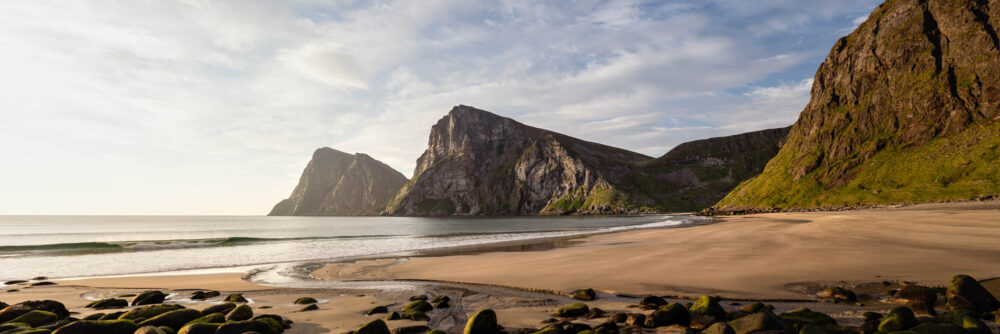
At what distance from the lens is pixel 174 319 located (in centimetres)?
1073

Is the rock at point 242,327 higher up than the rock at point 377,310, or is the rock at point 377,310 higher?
the rock at point 242,327

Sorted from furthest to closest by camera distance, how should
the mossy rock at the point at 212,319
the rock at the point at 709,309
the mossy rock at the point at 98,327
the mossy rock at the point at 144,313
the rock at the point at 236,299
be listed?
the rock at the point at 236,299 → the mossy rock at the point at 144,313 → the mossy rock at the point at 212,319 → the rock at the point at 709,309 → the mossy rock at the point at 98,327

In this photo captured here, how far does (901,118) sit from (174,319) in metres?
163

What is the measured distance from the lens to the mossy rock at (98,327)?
9.30m

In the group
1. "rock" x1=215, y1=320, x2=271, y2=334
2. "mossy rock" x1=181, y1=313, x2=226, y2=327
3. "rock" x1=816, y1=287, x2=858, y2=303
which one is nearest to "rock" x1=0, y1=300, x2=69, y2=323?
"mossy rock" x1=181, y1=313, x2=226, y2=327

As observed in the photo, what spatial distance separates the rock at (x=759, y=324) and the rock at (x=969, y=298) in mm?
5950

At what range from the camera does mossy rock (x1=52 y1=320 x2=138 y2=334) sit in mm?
9300

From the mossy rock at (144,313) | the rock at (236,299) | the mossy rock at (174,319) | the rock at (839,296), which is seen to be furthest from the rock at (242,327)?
the rock at (839,296)

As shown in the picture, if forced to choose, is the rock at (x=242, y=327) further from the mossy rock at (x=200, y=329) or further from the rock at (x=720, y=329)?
the rock at (x=720, y=329)

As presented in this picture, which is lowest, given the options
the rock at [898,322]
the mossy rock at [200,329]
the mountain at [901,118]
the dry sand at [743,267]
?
the dry sand at [743,267]

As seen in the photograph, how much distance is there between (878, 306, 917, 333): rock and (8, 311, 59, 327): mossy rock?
875 inches

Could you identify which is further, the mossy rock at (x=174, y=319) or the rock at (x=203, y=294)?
the rock at (x=203, y=294)

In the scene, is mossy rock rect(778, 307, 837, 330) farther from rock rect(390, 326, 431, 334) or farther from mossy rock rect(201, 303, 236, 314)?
mossy rock rect(201, 303, 236, 314)

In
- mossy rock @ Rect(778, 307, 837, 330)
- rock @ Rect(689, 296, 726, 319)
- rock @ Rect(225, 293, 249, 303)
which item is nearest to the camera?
mossy rock @ Rect(778, 307, 837, 330)
